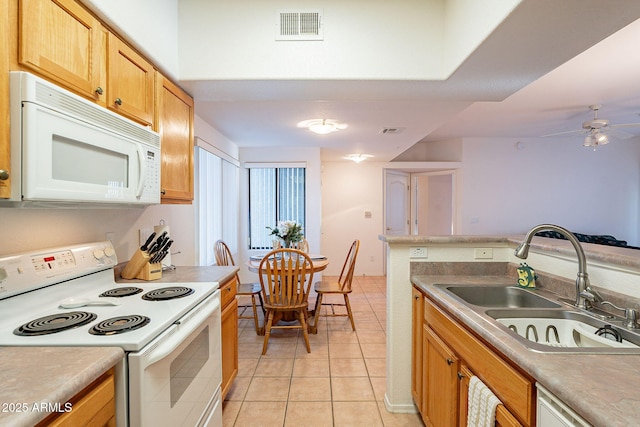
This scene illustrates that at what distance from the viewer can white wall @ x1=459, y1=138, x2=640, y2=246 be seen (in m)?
5.52

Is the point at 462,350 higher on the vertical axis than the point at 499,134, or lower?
lower

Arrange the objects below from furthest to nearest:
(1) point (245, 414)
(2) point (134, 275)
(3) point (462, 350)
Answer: (1) point (245, 414), (2) point (134, 275), (3) point (462, 350)

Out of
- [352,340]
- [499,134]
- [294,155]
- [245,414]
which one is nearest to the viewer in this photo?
[245,414]

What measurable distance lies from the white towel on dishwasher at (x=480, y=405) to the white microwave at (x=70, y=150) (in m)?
1.62

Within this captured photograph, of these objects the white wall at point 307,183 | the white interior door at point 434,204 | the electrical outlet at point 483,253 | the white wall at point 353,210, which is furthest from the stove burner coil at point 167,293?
the white interior door at point 434,204

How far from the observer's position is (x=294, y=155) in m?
4.84

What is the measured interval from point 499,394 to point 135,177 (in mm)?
1726

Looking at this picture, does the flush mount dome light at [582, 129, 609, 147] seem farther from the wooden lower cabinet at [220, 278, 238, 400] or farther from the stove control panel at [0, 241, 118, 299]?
the stove control panel at [0, 241, 118, 299]

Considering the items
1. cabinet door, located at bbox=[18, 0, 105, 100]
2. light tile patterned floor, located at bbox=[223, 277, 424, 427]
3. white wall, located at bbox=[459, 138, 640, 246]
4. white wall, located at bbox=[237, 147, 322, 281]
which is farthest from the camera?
white wall, located at bbox=[459, 138, 640, 246]

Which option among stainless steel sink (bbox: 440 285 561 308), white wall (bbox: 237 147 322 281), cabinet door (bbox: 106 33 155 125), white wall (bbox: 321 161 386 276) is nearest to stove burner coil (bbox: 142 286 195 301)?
cabinet door (bbox: 106 33 155 125)

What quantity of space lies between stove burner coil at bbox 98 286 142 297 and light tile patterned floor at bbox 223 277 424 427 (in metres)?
1.03

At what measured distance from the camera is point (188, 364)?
4.36ft

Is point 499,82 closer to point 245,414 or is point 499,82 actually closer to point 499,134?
point 245,414

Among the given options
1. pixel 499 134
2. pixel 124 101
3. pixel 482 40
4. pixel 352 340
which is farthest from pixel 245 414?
pixel 499 134
